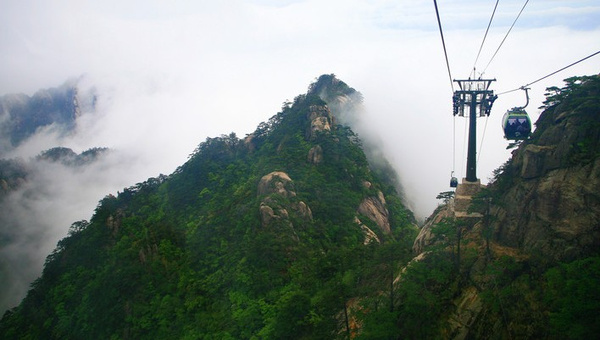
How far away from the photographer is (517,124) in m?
20.4

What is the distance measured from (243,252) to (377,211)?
22955 millimetres

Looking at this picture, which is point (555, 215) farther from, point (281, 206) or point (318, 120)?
point (318, 120)

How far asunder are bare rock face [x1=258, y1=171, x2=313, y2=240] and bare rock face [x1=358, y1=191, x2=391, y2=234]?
10048 mm

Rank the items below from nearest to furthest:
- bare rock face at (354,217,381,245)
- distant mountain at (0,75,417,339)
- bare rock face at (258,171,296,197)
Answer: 1. distant mountain at (0,75,417,339)
2. bare rock face at (258,171,296,197)
3. bare rock face at (354,217,381,245)

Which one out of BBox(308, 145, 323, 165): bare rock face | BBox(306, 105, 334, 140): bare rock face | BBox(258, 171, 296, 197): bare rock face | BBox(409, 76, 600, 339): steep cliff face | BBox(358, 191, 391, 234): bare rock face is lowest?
BBox(409, 76, 600, 339): steep cliff face

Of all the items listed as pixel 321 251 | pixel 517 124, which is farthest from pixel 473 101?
pixel 321 251

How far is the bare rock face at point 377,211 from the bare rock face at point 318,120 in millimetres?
14630

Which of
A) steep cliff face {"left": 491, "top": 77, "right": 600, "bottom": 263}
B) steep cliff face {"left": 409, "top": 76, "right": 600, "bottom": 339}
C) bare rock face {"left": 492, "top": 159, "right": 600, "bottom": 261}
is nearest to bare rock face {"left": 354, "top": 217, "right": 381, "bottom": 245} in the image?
steep cliff face {"left": 409, "top": 76, "right": 600, "bottom": 339}

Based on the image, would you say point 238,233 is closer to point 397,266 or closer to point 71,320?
point 397,266

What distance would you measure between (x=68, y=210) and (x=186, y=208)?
117123 millimetres

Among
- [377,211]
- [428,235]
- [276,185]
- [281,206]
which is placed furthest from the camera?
[377,211]

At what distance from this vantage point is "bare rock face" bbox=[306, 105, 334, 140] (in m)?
59.2

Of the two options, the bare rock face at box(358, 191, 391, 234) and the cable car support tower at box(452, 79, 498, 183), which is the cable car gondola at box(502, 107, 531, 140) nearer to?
the cable car support tower at box(452, 79, 498, 183)

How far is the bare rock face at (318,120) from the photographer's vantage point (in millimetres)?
59250
